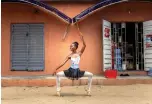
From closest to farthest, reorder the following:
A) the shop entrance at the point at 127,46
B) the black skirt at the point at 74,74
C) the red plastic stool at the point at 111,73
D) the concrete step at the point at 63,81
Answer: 1. the black skirt at the point at 74,74
2. the concrete step at the point at 63,81
3. the red plastic stool at the point at 111,73
4. the shop entrance at the point at 127,46

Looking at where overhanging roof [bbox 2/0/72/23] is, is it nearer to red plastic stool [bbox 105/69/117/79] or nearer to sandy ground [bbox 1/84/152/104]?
red plastic stool [bbox 105/69/117/79]

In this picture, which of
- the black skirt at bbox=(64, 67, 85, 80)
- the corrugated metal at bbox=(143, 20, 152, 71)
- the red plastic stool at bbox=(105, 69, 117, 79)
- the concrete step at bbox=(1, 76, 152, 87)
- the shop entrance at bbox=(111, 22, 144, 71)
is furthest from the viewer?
the shop entrance at bbox=(111, 22, 144, 71)

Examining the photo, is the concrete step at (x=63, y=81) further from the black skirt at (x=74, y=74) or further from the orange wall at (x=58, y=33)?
the black skirt at (x=74, y=74)

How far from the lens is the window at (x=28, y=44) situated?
11.6 meters

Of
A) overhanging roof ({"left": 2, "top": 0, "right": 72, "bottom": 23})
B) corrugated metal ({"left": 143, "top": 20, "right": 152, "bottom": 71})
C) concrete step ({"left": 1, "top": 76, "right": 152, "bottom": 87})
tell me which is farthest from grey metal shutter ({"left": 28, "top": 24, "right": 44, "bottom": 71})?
corrugated metal ({"left": 143, "top": 20, "right": 152, "bottom": 71})

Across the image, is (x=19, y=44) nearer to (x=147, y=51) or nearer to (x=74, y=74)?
(x=147, y=51)

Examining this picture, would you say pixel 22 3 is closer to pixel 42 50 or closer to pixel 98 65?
pixel 42 50

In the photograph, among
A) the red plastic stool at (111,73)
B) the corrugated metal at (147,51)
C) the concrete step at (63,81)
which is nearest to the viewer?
the concrete step at (63,81)

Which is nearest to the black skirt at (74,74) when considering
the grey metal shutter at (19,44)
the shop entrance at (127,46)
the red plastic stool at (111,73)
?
the red plastic stool at (111,73)

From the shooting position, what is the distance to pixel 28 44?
11617 mm

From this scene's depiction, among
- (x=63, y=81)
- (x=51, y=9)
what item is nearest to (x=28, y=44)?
(x=51, y=9)

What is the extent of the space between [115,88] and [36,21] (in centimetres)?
397

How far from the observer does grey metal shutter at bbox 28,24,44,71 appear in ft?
38.0

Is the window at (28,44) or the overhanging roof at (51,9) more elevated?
the overhanging roof at (51,9)
